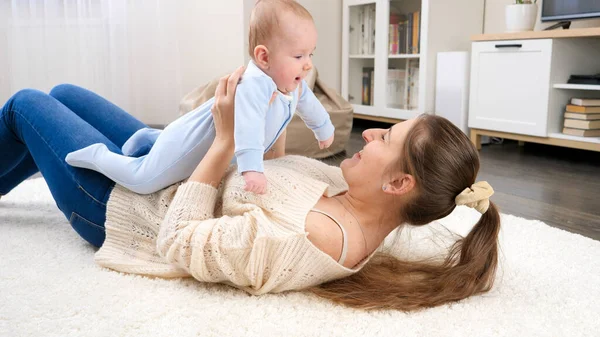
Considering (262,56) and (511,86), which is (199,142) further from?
(511,86)

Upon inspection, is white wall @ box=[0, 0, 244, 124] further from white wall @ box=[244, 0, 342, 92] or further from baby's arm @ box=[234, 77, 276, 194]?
baby's arm @ box=[234, 77, 276, 194]

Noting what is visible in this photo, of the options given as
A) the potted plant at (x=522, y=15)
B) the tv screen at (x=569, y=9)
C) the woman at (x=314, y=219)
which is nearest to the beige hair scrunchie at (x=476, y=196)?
the woman at (x=314, y=219)

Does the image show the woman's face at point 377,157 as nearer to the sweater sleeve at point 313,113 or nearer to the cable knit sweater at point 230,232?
the cable knit sweater at point 230,232

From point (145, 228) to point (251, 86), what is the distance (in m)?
0.46

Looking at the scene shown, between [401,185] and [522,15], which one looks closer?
[401,185]

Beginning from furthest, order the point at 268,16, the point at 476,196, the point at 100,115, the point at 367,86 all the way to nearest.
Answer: the point at 367,86 < the point at 100,115 < the point at 268,16 < the point at 476,196

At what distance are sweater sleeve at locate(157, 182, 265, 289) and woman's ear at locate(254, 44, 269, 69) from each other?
0.30 metres

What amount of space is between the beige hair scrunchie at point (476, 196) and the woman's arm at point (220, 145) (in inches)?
20.1

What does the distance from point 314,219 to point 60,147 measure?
75cm

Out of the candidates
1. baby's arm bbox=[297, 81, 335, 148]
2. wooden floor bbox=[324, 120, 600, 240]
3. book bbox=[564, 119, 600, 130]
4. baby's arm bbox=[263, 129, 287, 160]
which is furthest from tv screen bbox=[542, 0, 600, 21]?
baby's arm bbox=[263, 129, 287, 160]

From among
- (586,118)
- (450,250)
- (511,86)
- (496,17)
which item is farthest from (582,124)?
(450,250)

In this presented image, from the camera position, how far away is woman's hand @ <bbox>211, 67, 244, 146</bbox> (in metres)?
1.32

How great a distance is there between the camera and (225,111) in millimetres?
1326

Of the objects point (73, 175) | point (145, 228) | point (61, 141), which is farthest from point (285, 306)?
point (61, 141)
